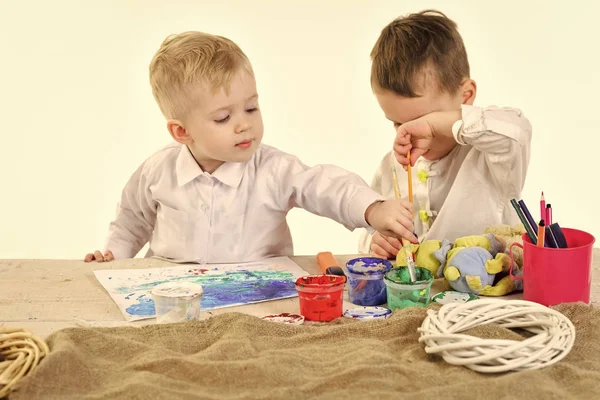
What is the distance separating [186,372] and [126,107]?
2667 mm

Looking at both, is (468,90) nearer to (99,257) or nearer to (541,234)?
(541,234)

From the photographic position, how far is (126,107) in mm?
3590

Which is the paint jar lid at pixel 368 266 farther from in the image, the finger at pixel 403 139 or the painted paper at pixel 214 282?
the finger at pixel 403 139

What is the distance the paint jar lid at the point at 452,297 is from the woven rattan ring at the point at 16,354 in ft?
2.09

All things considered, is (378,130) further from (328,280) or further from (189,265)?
(328,280)

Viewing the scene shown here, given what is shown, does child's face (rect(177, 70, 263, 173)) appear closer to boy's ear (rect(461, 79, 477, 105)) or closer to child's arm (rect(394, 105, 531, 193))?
child's arm (rect(394, 105, 531, 193))

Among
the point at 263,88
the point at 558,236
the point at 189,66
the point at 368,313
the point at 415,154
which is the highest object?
the point at 189,66

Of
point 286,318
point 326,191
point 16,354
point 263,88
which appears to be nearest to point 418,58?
point 326,191

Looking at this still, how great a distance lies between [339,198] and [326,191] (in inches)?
1.5

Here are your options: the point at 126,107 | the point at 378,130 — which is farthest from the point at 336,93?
the point at 126,107

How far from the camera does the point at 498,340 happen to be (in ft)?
3.55

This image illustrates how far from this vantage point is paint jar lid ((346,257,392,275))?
1399mm

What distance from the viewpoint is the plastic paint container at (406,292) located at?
4.35 ft

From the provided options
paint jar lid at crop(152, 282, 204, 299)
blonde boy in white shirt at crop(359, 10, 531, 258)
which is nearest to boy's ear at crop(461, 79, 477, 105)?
blonde boy in white shirt at crop(359, 10, 531, 258)
